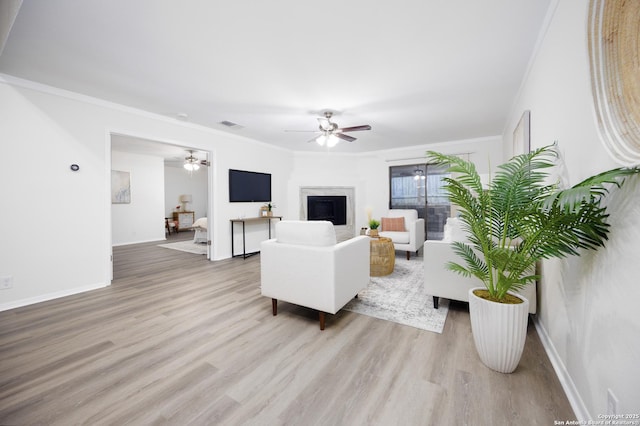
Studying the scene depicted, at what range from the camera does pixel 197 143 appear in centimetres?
438

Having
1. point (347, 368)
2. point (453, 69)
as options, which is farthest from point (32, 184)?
point (453, 69)

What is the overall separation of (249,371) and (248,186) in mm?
4181

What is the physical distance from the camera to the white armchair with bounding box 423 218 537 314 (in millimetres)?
2307

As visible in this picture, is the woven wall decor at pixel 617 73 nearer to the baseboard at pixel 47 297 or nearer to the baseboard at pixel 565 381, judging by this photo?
the baseboard at pixel 565 381

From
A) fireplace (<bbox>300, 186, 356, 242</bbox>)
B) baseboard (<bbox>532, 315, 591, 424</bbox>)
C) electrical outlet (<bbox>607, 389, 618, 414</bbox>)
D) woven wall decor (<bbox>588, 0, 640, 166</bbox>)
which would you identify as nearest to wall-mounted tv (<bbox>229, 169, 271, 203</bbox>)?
fireplace (<bbox>300, 186, 356, 242</bbox>)

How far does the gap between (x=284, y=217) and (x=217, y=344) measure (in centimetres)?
458

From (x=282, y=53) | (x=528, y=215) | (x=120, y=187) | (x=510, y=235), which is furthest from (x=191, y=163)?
(x=528, y=215)

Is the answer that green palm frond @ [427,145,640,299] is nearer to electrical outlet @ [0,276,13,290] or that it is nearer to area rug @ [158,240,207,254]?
electrical outlet @ [0,276,13,290]

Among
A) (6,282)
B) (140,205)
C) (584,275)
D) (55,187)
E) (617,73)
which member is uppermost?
(617,73)

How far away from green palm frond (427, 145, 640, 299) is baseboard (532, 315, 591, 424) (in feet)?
1.67

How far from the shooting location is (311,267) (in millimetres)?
2150

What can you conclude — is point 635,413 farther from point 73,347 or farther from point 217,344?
point 73,347

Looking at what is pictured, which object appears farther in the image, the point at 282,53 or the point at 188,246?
the point at 188,246

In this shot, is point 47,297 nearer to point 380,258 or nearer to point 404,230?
point 380,258
